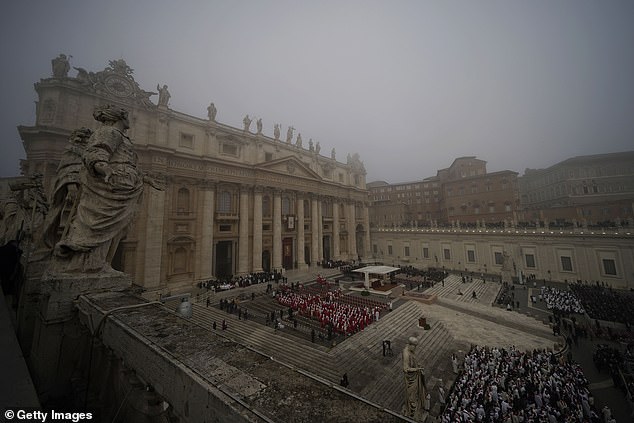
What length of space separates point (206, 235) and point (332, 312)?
1473 cm

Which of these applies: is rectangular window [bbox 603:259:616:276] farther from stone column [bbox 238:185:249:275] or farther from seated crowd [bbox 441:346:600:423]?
stone column [bbox 238:185:249:275]

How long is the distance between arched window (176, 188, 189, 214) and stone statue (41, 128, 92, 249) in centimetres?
1902

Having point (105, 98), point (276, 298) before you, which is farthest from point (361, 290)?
point (105, 98)

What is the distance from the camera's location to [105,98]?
822 inches

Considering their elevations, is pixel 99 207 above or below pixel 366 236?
above

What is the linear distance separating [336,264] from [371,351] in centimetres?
2212

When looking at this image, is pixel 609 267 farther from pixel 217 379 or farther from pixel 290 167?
pixel 217 379

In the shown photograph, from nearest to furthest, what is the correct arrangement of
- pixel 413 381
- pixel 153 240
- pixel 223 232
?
pixel 413 381, pixel 153 240, pixel 223 232

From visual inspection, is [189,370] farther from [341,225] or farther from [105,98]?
[341,225]

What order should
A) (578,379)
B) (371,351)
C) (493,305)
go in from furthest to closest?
(493,305), (371,351), (578,379)

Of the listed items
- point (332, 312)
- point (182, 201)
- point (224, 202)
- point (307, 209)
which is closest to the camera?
point (332, 312)

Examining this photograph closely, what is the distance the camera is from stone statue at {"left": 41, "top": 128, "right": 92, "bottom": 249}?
5.08 m

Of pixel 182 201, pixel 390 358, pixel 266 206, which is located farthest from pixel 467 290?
pixel 182 201

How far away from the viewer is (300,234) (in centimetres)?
3369
